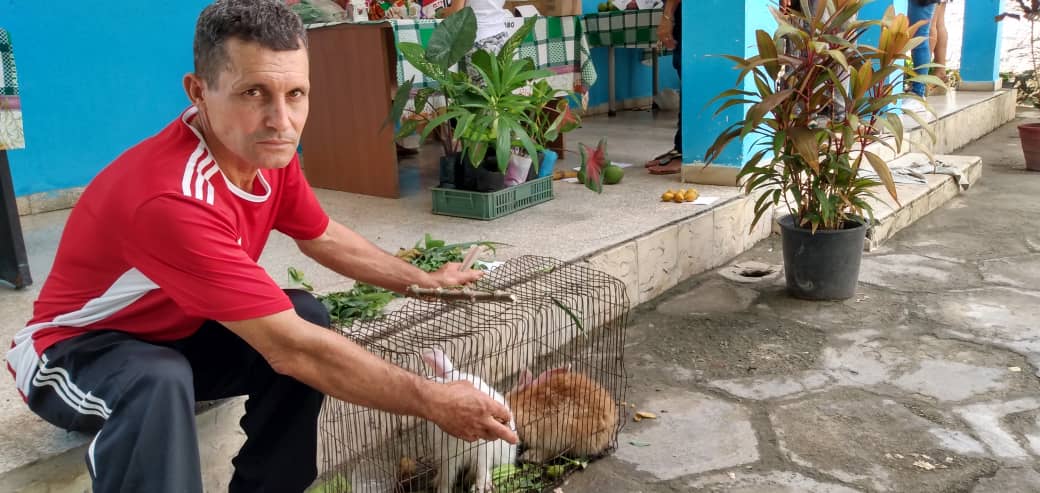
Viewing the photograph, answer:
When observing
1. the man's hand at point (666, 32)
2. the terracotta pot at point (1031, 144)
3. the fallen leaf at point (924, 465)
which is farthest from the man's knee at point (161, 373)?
the terracotta pot at point (1031, 144)

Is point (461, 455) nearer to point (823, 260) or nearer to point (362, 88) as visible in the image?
point (823, 260)

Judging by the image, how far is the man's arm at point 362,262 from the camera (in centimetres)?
215

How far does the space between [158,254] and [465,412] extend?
0.64 metres

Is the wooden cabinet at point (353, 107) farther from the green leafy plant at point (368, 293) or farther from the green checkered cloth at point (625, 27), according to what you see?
the green checkered cloth at point (625, 27)

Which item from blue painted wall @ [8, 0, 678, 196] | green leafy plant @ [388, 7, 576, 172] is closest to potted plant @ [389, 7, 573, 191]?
green leafy plant @ [388, 7, 576, 172]

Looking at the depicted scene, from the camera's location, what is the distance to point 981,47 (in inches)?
357

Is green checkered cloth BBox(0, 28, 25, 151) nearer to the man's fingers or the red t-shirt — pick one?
the red t-shirt

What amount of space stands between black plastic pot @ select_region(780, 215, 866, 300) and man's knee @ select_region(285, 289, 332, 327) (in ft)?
7.63

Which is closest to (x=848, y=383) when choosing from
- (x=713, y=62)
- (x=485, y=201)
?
(x=485, y=201)

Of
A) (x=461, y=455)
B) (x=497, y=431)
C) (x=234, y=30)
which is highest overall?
(x=234, y=30)

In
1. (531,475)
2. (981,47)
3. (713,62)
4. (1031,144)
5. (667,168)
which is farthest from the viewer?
(981,47)

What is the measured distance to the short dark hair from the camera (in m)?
1.50

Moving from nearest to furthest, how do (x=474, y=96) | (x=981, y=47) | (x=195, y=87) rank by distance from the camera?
(x=195, y=87) < (x=474, y=96) < (x=981, y=47)

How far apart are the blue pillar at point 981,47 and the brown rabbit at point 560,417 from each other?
8.55m
